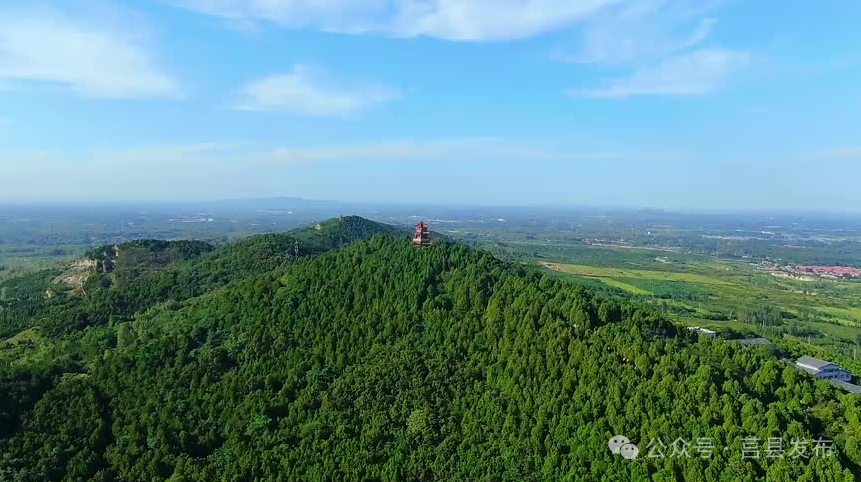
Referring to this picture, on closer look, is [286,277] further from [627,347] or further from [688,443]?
[688,443]

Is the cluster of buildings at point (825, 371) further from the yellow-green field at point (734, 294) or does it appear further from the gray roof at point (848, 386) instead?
the yellow-green field at point (734, 294)

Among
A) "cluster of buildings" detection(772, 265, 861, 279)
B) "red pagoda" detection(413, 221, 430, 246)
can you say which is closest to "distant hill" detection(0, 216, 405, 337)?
"red pagoda" detection(413, 221, 430, 246)

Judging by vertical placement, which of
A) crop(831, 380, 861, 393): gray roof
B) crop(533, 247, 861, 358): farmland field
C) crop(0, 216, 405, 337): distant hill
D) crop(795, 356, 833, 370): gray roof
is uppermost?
crop(0, 216, 405, 337): distant hill

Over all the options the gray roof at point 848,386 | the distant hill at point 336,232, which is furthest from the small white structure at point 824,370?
the distant hill at point 336,232

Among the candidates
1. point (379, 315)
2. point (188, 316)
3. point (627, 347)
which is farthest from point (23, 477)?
point (627, 347)

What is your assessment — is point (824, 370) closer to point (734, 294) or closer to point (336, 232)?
point (734, 294)

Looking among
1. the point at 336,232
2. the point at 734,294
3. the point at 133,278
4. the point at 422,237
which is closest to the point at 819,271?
the point at 734,294

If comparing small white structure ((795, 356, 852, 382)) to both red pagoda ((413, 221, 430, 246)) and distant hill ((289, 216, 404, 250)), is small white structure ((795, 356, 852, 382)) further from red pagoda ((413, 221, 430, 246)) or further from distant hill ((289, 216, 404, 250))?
distant hill ((289, 216, 404, 250))
